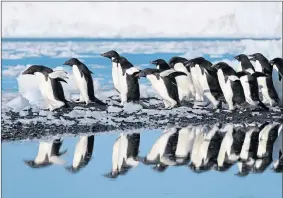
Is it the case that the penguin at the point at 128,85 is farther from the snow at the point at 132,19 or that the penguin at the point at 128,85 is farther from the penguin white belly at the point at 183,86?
the snow at the point at 132,19

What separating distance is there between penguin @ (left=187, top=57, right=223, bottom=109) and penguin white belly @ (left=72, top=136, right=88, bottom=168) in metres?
2.34

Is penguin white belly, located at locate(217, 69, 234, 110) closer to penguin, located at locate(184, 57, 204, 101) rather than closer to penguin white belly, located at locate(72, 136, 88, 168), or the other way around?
penguin, located at locate(184, 57, 204, 101)

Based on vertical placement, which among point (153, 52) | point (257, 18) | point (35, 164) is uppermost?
point (257, 18)

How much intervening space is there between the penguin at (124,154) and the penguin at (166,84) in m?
1.58

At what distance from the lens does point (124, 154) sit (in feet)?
19.2

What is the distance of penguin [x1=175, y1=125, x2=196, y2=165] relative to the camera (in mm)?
5702

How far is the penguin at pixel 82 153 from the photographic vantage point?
5477 millimetres

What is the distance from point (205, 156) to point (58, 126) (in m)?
1.76

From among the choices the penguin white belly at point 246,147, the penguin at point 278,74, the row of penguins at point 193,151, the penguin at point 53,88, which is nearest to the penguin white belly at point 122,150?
the row of penguins at point 193,151

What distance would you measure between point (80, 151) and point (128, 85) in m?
2.52

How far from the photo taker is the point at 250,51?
1434 cm

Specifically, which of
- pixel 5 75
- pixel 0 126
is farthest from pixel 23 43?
pixel 0 126

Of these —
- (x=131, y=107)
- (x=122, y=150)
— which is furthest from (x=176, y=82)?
(x=122, y=150)

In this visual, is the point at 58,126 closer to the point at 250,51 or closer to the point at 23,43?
the point at 250,51
